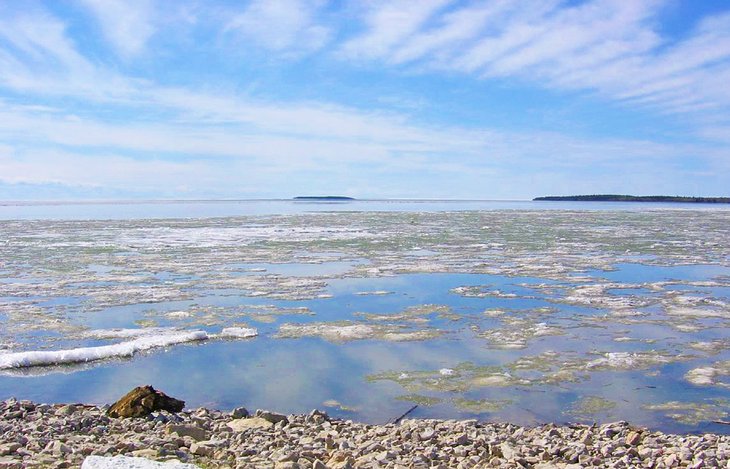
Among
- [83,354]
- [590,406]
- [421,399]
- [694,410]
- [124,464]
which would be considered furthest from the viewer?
[83,354]

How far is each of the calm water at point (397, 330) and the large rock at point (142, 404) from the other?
699 millimetres

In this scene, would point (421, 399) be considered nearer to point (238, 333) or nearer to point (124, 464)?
point (124, 464)

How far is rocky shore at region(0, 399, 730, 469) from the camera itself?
5211mm

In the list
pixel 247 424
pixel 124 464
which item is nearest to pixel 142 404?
pixel 247 424

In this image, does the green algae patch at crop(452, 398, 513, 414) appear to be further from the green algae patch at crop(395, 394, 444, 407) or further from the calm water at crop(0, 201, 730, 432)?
the green algae patch at crop(395, 394, 444, 407)

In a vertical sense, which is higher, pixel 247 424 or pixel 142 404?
pixel 142 404

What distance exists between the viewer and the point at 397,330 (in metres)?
11.0

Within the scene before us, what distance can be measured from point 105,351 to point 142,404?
3149 millimetres

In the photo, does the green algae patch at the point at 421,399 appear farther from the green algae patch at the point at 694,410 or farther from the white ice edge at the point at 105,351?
the white ice edge at the point at 105,351

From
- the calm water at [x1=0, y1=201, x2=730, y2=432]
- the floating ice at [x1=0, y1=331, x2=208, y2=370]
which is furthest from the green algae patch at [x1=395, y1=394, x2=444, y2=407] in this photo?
the floating ice at [x1=0, y1=331, x2=208, y2=370]

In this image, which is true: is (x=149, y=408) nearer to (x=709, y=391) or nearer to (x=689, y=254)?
(x=709, y=391)

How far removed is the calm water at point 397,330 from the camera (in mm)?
7625

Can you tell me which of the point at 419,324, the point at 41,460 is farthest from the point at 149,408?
the point at 419,324

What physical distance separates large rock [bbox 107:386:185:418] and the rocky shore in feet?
0.48
